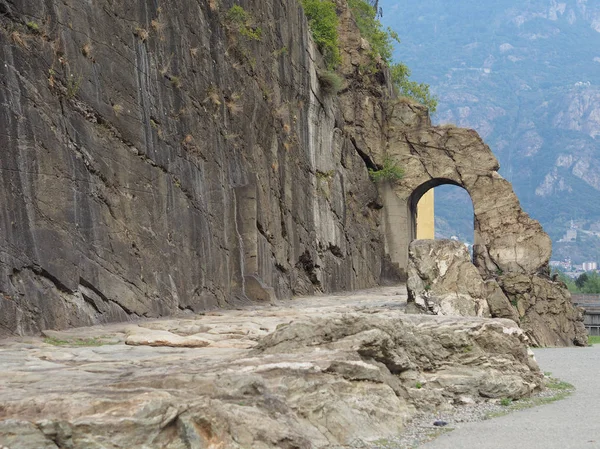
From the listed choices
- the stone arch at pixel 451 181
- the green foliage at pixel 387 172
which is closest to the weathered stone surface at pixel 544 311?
the stone arch at pixel 451 181

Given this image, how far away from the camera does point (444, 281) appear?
19.8m

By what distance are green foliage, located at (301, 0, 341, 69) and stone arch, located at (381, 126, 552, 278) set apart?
6.10m

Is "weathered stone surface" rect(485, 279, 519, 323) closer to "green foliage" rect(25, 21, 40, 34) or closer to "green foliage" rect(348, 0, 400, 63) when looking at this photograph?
"green foliage" rect(25, 21, 40, 34)

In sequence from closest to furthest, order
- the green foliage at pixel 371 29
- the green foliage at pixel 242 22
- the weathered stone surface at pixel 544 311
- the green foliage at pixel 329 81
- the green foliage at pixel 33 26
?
the green foliage at pixel 33 26
the green foliage at pixel 242 22
the weathered stone surface at pixel 544 311
the green foliage at pixel 329 81
the green foliage at pixel 371 29

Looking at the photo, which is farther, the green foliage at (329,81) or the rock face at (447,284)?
the green foliage at (329,81)

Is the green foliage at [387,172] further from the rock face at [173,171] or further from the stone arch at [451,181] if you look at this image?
the rock face at [173,171]

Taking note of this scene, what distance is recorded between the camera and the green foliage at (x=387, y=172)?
37312 millimetres

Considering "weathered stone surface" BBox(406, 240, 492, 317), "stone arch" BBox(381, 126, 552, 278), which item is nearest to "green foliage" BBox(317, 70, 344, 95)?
"stone arch" BBox(381, 126, 552, 278)

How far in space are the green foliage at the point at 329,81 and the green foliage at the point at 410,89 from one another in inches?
372

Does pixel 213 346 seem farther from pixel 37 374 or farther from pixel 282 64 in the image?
pixel 282 64

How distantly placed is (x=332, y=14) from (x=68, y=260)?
2097 cm

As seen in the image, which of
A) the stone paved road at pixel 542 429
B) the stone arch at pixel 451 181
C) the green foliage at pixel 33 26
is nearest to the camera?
the stone paved road at pixel 542 429

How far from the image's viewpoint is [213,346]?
12.5 metres

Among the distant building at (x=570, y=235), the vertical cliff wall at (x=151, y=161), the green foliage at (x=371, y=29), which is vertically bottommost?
the vertical cliff wall at (x=151, y=161)
